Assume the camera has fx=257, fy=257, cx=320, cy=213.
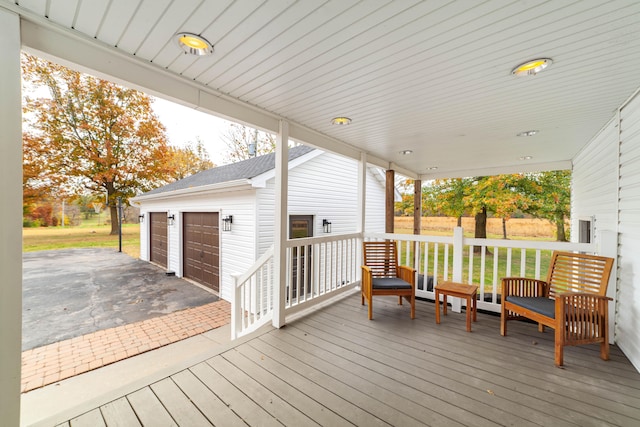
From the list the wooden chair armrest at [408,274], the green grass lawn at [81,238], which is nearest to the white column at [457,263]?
the wooden chair armrest at [408,274]

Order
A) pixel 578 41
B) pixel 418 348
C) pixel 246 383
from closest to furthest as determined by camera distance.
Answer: pixel 578 41, pixel 246 383, pixel 418 348

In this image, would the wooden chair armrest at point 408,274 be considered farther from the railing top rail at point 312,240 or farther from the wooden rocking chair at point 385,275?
the railing top rail at point 312,240

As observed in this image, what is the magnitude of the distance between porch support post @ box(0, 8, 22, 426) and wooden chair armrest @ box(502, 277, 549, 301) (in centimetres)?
416

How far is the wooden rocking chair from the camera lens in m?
3.42

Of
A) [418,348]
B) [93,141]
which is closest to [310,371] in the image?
[418,348]

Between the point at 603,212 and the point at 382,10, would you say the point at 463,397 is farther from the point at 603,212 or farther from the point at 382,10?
the point at 603,212

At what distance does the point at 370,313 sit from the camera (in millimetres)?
3369

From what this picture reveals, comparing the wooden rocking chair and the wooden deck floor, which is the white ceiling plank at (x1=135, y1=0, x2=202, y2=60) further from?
the wooden rocking chair

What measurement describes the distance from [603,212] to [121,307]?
9137mm

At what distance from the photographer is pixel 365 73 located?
7.07 ft

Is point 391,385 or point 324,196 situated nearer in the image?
point 391,385

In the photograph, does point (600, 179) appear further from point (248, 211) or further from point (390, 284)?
point (248, 211)

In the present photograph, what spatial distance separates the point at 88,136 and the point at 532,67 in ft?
55.9

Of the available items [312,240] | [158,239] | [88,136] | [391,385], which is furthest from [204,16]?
[88,136]
